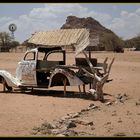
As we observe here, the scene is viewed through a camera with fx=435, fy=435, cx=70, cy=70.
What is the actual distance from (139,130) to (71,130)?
5.00 feet

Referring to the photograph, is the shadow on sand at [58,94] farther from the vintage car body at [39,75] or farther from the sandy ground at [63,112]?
the vintage car body at [39,75]

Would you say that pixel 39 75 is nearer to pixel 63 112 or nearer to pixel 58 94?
pixel 58 94

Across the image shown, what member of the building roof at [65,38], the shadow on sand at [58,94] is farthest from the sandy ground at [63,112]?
the building roof at [65,38]

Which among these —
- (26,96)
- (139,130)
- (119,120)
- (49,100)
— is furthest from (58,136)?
(26,96)

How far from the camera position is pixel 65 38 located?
16.5 m

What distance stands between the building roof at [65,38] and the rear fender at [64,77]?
856 millimetres

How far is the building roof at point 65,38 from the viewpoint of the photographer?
16.1 meters

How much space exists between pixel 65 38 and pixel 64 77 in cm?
151

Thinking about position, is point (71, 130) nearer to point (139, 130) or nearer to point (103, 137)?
point (103, 137)

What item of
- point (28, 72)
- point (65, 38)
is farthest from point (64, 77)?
point (28, 72)

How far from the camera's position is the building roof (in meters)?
16.1

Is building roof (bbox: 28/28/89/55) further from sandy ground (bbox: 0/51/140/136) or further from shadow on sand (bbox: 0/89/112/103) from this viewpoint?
sandy ground (bbox: 0/51/140/136)

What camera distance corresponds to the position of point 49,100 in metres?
15.2

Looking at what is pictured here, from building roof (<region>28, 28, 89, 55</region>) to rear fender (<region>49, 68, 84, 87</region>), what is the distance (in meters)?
0.86
